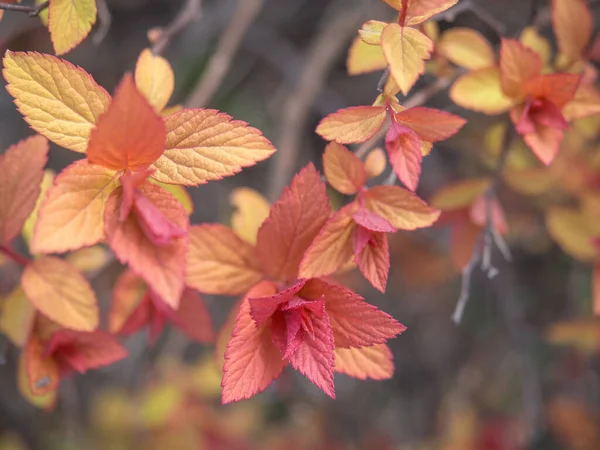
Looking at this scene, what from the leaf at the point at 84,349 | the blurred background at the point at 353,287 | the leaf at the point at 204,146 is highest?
the leaf at the point at 204,146

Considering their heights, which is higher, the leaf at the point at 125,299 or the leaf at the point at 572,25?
the leaf at the point at 572,25

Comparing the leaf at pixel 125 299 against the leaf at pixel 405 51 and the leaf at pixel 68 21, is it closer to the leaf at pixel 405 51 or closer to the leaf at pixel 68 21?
the leaf at pixel 68 21

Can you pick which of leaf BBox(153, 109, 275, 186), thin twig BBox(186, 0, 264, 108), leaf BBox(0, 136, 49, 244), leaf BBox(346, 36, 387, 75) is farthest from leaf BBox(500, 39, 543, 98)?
thin twig BBox(186, 0, 264, 108)

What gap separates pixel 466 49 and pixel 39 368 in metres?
0.81

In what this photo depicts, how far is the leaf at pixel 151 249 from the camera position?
1.93 feet

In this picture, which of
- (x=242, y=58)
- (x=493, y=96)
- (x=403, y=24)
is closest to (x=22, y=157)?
(x=403, y=24)

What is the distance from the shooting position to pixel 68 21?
0.69 m

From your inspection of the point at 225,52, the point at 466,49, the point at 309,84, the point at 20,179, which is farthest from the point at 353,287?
the point at 20,179

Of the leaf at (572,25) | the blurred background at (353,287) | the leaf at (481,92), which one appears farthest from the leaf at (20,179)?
the leaf at (572,25)

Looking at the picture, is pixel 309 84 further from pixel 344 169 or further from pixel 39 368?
pixel 39 368

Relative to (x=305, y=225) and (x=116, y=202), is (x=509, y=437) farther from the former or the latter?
(x=116, y=202)

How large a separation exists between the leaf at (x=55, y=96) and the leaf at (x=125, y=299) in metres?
0.35

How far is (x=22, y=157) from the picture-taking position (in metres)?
0.74

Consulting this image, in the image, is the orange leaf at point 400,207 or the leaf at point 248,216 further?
the leaf at point 248,216
